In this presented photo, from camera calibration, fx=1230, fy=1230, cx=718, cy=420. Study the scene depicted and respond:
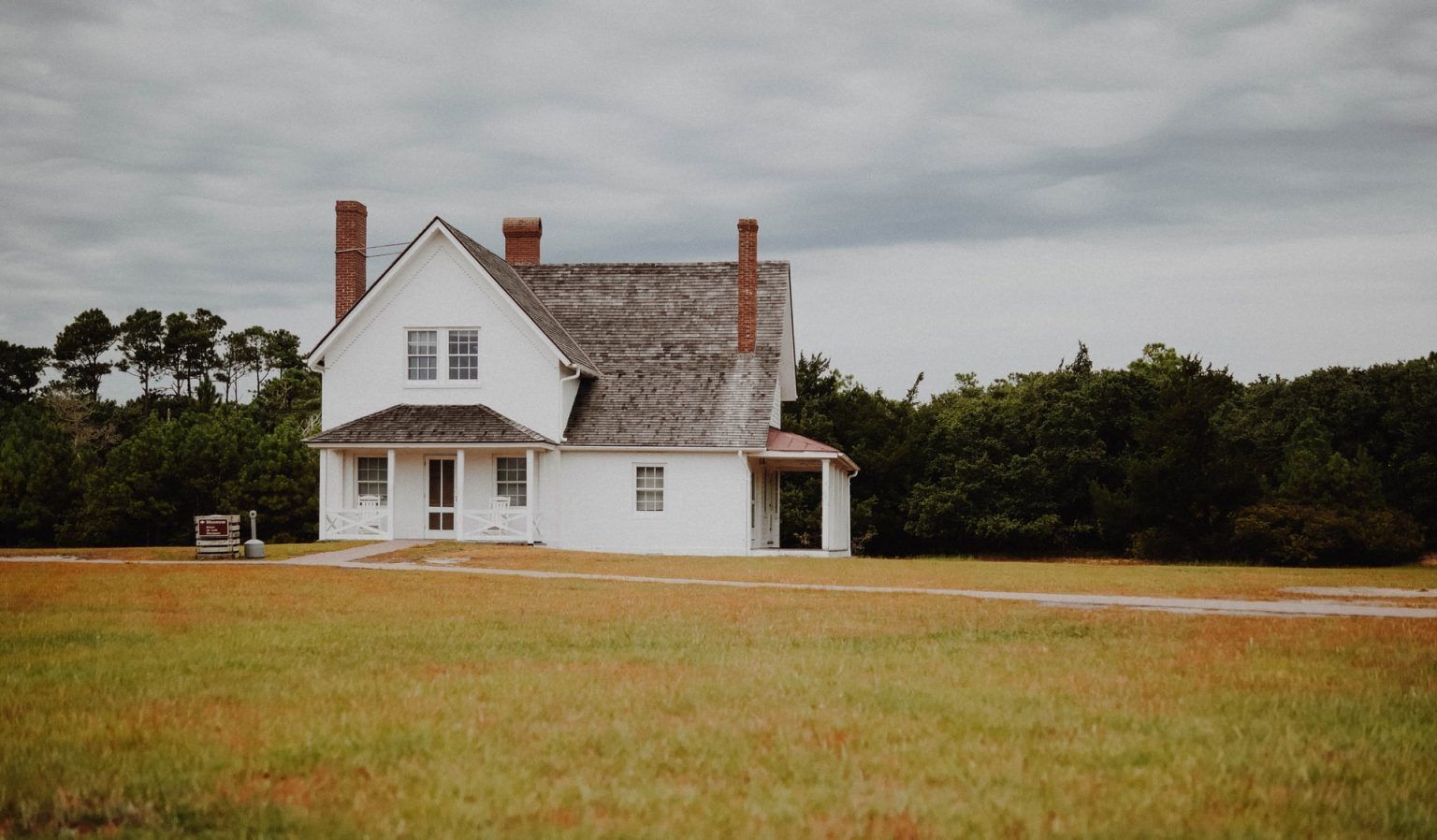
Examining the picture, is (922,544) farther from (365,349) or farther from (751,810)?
(751,810)

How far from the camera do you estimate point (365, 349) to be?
33.7m

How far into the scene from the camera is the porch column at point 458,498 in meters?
31.2

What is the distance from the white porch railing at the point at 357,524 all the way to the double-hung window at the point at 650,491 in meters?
6.58

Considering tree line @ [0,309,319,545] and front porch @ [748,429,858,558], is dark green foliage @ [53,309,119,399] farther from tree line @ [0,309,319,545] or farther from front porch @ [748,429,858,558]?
front porch @ [748,429,858,558]

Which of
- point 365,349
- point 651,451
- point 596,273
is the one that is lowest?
point 651,451

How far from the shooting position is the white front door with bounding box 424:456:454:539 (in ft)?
109

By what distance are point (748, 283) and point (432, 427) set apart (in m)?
9.92

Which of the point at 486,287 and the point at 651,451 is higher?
the point at 486,287

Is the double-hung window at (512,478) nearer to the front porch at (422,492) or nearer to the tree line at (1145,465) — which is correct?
the front porch at (422,492)

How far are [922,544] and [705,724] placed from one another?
40063 millimetres

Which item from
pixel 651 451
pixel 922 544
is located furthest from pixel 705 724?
pixel 922 544

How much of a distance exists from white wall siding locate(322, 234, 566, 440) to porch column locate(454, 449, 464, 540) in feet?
7.18

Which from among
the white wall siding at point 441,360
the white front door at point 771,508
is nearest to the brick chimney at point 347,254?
the white wall siding at point 441,360

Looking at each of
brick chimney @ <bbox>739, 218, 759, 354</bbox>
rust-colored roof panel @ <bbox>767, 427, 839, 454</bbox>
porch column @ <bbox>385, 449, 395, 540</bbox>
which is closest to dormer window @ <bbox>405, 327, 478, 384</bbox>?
porch column @ <bbox>385, 449, 395, 540</bbox>
